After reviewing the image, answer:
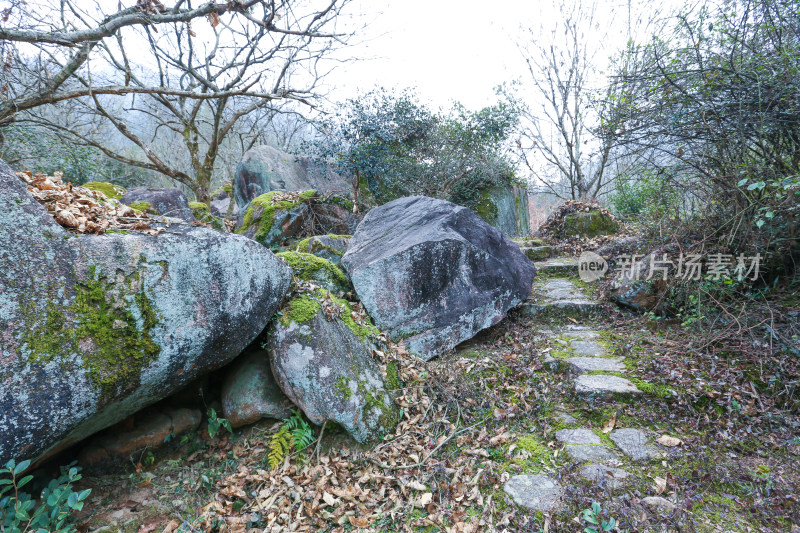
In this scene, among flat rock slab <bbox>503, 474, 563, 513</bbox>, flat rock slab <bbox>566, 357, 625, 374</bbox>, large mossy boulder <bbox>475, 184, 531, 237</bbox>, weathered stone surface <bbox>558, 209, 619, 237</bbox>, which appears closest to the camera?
flat rock slab <bbox>503, 474, 563, 513</bbox>

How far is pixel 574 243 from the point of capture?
26.6ft

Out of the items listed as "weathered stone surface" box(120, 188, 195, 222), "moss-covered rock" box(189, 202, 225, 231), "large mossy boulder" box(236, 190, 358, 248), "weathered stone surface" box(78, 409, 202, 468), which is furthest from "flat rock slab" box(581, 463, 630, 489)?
"weathered stone surface" box(120, 188, 195, 222)

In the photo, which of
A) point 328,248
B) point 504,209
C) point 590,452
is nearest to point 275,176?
point 328,248

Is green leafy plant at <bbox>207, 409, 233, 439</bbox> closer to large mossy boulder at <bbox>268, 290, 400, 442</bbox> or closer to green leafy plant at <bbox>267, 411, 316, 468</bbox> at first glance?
green leafy plant at <bbox>267, 411, 316, 468</bbox>

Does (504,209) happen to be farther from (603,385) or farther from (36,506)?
(36,506)

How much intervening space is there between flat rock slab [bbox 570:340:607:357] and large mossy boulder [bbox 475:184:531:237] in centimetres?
615

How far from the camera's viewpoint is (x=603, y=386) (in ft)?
11.1

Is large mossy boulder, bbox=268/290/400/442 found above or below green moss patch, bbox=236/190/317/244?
below

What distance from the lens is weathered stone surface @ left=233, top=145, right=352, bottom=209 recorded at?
33.8 ft

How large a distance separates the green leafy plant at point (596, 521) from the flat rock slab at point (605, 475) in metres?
0.28

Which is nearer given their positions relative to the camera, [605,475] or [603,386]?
[605,475]

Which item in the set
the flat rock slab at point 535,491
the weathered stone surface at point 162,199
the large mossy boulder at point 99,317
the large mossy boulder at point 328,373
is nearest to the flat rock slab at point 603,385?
the flat rock slab at point 535,491

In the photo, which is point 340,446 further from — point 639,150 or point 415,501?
point 639,150

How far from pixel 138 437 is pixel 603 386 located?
3994mm
